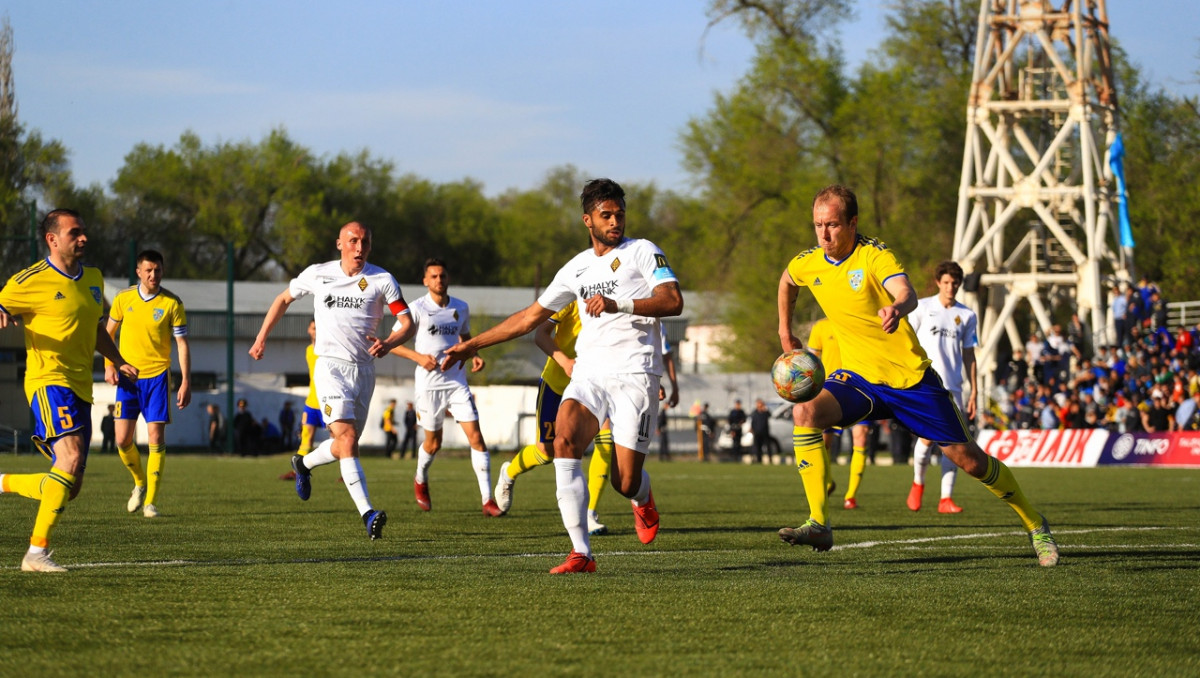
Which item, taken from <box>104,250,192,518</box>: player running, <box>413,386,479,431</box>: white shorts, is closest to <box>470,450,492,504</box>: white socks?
<box>413,386,479,431</box>: white shorts

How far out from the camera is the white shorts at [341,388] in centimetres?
1035

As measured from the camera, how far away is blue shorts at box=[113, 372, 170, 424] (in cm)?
1163

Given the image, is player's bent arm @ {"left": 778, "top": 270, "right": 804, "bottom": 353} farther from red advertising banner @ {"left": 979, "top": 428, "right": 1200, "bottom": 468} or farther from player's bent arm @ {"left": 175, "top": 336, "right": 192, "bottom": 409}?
red advertising banner @ {"left": 979, "top": 428, "right": 1200, "bottom": 468}

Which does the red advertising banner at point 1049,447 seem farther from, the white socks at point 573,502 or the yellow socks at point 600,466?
the white socks at point 573,502

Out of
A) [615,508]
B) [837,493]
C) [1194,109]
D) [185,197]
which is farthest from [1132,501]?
[185,197]

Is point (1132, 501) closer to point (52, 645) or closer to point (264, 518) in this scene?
point (264, 518)

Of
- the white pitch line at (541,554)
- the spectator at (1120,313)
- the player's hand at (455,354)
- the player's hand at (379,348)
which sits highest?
the spectator at (1120,313)

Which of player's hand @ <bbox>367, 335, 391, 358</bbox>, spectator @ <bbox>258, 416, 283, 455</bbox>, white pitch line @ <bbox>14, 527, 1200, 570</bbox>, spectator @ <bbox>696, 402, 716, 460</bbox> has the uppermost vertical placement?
player's hand @ <bbox>367, 335, 391, 358</bbox>

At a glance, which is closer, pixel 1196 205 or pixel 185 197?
pixel 1196 205

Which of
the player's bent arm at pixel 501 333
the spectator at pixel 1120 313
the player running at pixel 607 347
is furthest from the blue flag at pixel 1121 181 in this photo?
the player's bent arm at pixel 501 333

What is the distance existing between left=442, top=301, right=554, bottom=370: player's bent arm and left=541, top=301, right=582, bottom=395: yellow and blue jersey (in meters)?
2.70

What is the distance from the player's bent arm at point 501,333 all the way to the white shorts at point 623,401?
0.41 metres

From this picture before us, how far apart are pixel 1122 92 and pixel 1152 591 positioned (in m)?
46.4

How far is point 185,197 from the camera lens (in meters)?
72.1
